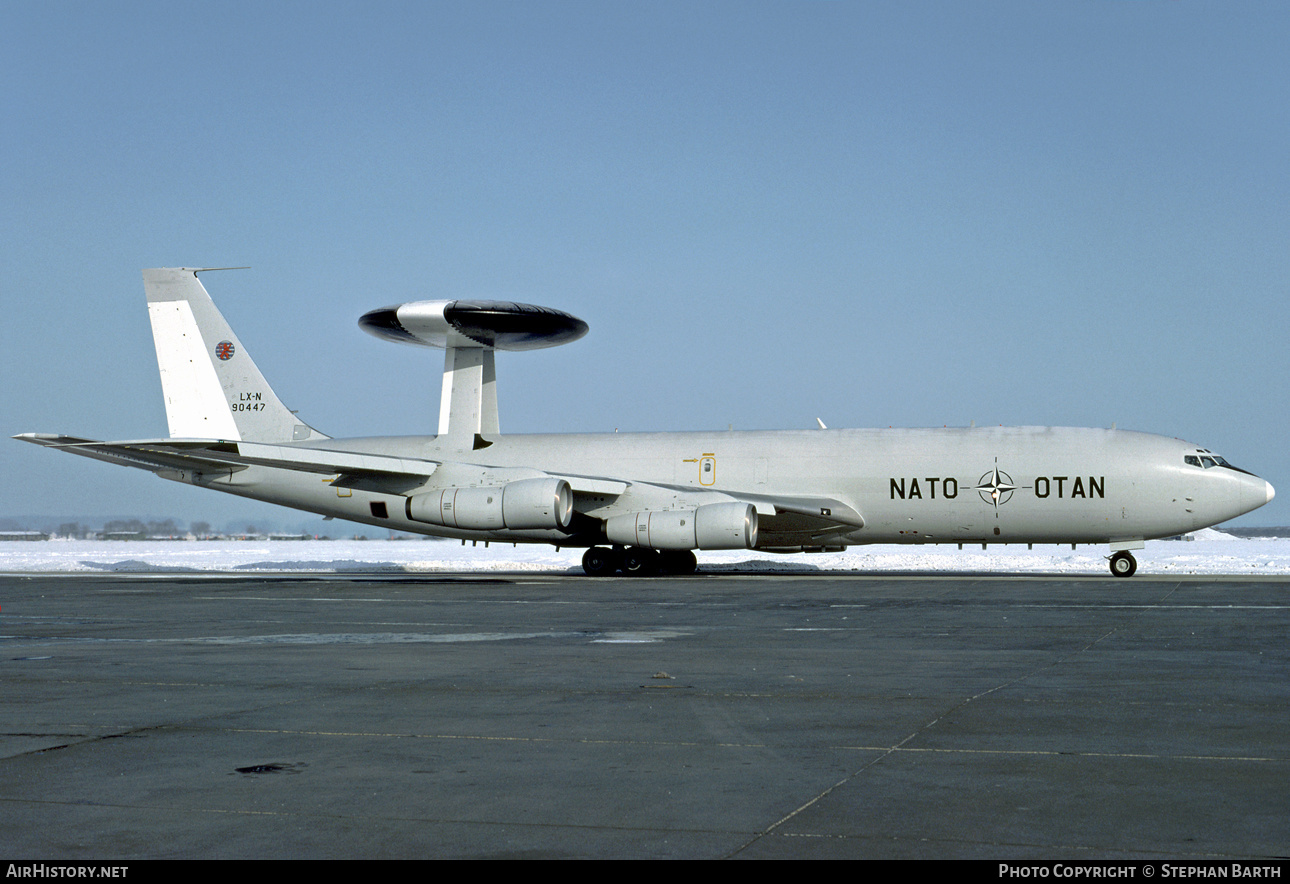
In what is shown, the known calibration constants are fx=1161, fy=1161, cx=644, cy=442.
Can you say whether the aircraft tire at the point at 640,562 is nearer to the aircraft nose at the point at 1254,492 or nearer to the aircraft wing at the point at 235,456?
the aircraft wing at the point at 235,456

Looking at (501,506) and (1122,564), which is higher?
(501,506)

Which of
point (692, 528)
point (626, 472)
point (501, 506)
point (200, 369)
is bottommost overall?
point (692, 528)

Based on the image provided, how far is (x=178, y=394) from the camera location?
38.7 meters

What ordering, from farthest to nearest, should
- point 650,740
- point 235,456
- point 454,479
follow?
1. point 454,479
2. point 235,456
3. point 650,740

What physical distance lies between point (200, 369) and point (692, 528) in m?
18.3

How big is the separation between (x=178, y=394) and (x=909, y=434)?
2383cm

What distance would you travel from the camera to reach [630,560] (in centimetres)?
3434

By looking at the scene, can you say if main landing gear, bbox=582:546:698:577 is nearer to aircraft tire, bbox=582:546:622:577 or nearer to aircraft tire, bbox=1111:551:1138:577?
aircraft tire, bbox=582:546:622:577

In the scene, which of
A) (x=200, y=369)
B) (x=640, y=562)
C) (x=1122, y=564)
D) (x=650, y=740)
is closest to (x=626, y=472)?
(x=640, y=562)

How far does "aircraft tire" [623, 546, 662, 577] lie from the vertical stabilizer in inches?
514

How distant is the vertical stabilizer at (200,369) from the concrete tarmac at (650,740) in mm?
23539

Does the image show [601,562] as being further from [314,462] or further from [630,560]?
[314,462]

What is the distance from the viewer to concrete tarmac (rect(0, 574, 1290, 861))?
4996mm

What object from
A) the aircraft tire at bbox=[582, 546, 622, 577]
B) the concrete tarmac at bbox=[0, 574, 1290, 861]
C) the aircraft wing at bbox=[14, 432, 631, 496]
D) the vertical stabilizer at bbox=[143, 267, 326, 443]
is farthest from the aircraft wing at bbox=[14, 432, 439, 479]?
the concrete tarmac at bbox=[0, 574, 1290, 861]
